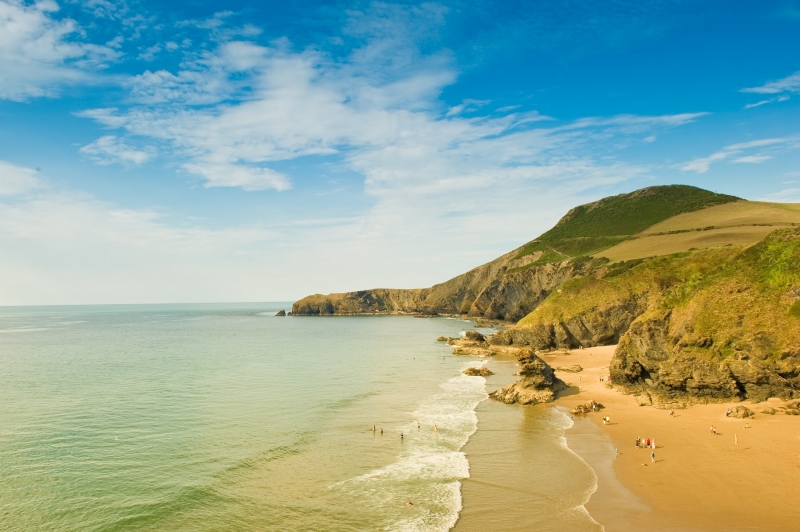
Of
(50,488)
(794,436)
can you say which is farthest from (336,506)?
(794,436)

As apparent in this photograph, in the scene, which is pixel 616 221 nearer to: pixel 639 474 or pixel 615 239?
pixel 615 239

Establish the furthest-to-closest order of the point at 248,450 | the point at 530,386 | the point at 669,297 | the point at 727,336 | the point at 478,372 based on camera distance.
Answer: the point at 478,372 < the point at 669,297 < the point at 530,386 < the point at 727,336 < the point at 248,450

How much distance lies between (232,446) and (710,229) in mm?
136145

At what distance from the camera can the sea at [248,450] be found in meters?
24.2

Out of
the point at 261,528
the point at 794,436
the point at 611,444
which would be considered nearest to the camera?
the point at 261,528

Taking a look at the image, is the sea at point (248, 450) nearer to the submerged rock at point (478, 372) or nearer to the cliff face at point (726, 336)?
the submerged rock at point (478, 372)

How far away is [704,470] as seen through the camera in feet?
92.6

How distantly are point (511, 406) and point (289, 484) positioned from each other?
84.4ft

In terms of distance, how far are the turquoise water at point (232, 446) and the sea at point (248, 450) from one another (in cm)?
12

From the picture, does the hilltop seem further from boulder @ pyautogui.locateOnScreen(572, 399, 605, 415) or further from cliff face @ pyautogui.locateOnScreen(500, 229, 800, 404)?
boulder @ pyautogui.locateOnScreen(572, 399, 605, 415)

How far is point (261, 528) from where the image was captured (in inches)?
890

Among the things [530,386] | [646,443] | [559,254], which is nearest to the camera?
[646,443]

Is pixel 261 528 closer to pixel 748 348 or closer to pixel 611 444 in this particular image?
pixel 611 444

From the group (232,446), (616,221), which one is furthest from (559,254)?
(232,446)
